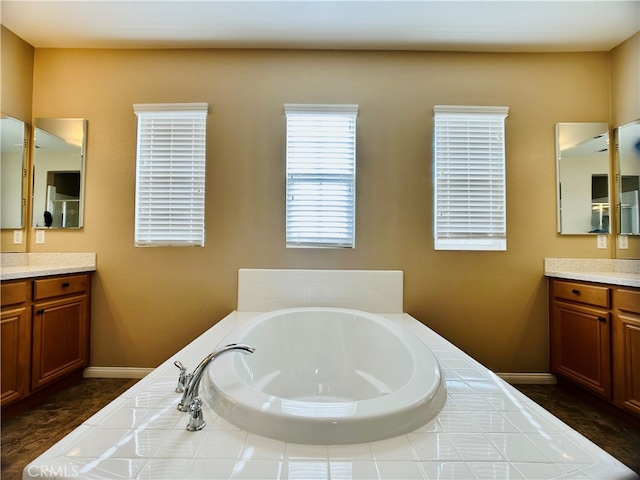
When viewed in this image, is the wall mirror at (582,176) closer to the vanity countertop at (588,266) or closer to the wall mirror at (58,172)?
the vanity countertop at (588,266)

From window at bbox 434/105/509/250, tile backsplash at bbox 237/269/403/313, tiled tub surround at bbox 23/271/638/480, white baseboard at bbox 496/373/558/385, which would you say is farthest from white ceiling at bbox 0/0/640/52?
white baseboard at bbox 496/373/558/385

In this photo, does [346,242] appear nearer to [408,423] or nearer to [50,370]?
[408,423]

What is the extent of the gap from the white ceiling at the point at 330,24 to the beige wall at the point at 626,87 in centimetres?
9

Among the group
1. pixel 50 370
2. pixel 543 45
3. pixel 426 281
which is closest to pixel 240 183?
pixel 426 281

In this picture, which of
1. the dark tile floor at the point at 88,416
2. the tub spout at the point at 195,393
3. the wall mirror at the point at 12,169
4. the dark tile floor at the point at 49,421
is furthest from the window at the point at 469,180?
the wall mirror at the point at 12,169

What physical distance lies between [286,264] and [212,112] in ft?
4.53

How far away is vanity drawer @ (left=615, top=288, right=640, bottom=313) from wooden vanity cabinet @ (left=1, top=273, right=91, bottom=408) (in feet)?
12.1

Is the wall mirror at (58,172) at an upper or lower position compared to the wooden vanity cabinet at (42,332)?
upper

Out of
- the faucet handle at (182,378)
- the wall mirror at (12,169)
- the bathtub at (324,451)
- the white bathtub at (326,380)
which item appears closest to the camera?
the bathtub at (324,451)

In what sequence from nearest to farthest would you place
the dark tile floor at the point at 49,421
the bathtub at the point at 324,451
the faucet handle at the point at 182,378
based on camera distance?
1. the bathtub at the point at 324,451
2. the faucet handle at the point at 182,378
3. the dark tile floor at the point at 49,421

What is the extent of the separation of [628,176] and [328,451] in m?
2.96

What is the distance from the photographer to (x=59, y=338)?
2004 mm

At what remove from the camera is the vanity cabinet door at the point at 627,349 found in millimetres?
1679

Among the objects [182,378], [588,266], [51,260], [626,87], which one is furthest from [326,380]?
[626,87]
